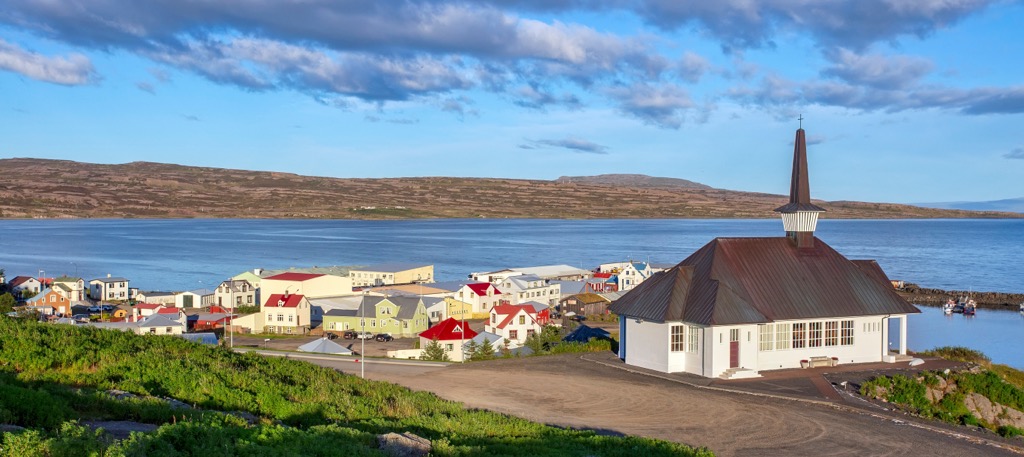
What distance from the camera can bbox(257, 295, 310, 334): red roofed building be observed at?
53.3m

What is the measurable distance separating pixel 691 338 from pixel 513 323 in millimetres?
25698

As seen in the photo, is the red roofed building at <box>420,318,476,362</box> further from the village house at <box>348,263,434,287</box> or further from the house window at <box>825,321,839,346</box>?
the village house at <box>348,263,434,287</box>

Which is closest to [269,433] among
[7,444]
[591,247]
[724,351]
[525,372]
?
[7,444]

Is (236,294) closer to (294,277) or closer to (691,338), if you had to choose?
(294,277)

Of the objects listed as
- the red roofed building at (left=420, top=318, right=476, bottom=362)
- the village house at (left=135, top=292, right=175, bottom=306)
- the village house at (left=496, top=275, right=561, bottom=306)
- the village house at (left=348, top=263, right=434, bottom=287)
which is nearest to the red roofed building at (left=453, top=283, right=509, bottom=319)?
the village house at (left=496, top=275, right=561, bottom=306)

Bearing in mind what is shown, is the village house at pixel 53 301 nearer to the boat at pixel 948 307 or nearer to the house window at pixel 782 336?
the house window at pixel 782 336

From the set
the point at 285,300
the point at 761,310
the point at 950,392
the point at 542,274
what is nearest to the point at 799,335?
the point at 761,310

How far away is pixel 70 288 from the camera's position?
62656mm

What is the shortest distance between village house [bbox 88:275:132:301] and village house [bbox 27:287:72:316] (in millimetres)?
7988

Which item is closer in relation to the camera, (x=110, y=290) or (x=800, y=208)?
(x=800, y=208)

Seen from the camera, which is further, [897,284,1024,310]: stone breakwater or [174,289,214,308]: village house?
[897,284,1024,310]: stone breakwater

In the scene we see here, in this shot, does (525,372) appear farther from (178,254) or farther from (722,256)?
(178,254)

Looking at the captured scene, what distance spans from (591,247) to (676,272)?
11722cm

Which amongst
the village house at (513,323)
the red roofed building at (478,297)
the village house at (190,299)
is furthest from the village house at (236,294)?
the village house at (513,323)
